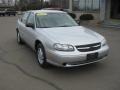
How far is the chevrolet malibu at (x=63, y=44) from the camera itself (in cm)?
486

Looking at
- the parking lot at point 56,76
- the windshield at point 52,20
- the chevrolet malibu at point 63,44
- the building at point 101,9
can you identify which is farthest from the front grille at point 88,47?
the building at point 101,9

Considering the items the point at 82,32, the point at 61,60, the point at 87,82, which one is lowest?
the point at 87,82

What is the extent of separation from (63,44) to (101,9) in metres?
15.3

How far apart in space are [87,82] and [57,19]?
8.88 ft

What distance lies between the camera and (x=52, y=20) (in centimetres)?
652

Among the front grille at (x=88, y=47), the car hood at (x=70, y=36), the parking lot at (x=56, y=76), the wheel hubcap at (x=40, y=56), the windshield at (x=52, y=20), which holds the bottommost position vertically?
the parking lot at (x=56, y=76)

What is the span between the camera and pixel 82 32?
5.79 meters

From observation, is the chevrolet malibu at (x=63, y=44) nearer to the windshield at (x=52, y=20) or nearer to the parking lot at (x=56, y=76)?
the windshield at (x=52, y=20)

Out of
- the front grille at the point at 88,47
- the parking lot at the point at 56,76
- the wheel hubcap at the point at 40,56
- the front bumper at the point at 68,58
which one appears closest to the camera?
the parking lot at the point at 56,76

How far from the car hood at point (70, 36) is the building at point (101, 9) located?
11.1 m

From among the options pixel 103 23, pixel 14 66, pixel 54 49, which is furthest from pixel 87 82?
pixel 103 23

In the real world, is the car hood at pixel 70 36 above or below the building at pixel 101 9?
below

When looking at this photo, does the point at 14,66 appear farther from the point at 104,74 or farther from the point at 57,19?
the point at 104,74

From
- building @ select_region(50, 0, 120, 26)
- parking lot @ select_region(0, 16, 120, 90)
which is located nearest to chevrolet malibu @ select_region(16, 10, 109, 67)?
parking lot @ select_region(0, 16, 120, 90)
